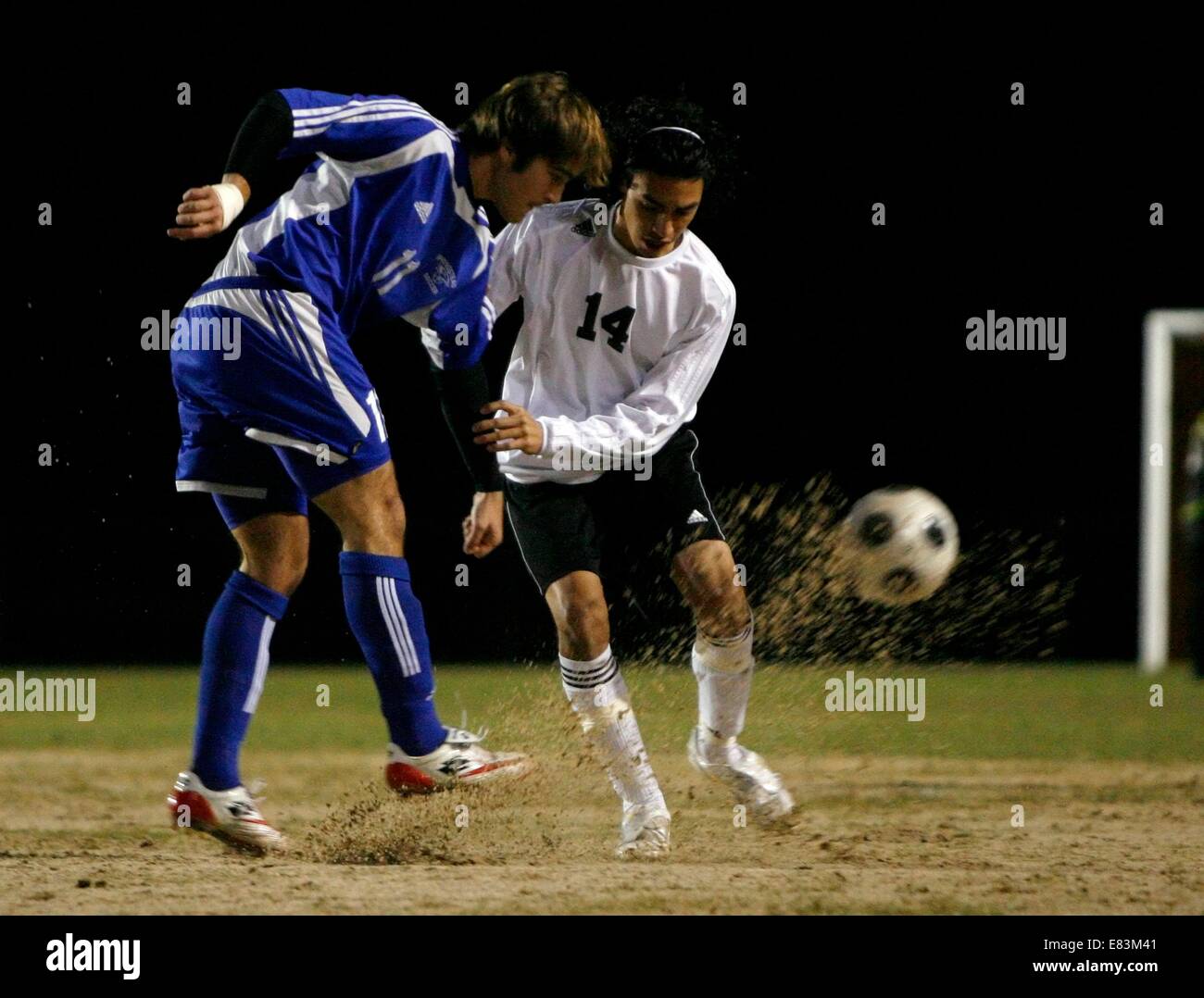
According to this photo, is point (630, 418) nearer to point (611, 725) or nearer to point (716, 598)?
point (716, 598)

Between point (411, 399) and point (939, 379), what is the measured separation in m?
3.40

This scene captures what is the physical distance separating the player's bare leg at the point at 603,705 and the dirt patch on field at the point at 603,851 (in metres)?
0.14

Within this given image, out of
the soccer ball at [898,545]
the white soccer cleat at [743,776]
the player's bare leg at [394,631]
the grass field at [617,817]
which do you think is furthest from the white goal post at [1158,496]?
the player's bare leg at [394,631]

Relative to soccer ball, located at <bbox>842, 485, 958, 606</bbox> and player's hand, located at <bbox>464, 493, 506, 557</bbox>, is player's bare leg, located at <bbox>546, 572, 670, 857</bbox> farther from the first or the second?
soccer ball, located at <bbox>842, 485, 958, 606</bbox>

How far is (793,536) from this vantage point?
205 inches

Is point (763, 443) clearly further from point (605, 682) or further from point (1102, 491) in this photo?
point (605, 682)

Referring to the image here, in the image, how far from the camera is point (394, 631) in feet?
13.2

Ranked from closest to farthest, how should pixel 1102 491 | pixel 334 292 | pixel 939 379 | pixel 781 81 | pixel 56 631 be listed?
1. pixel 334 292
2. pixel 781 81
3. pixel 939 379
4. pixel 56 631
5. pixel 1102 491

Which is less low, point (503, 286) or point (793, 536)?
point (503, 286)

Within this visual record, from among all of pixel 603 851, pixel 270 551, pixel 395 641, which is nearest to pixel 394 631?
pixel 395 641

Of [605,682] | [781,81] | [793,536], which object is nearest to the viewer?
[605,682]

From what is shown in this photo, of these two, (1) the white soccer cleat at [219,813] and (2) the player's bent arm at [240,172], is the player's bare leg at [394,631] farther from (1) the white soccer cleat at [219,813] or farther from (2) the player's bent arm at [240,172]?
(2) the player's bent arm at [240,172]

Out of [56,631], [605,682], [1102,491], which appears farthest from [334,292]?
[1102,491]

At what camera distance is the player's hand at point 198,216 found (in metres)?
3.34
